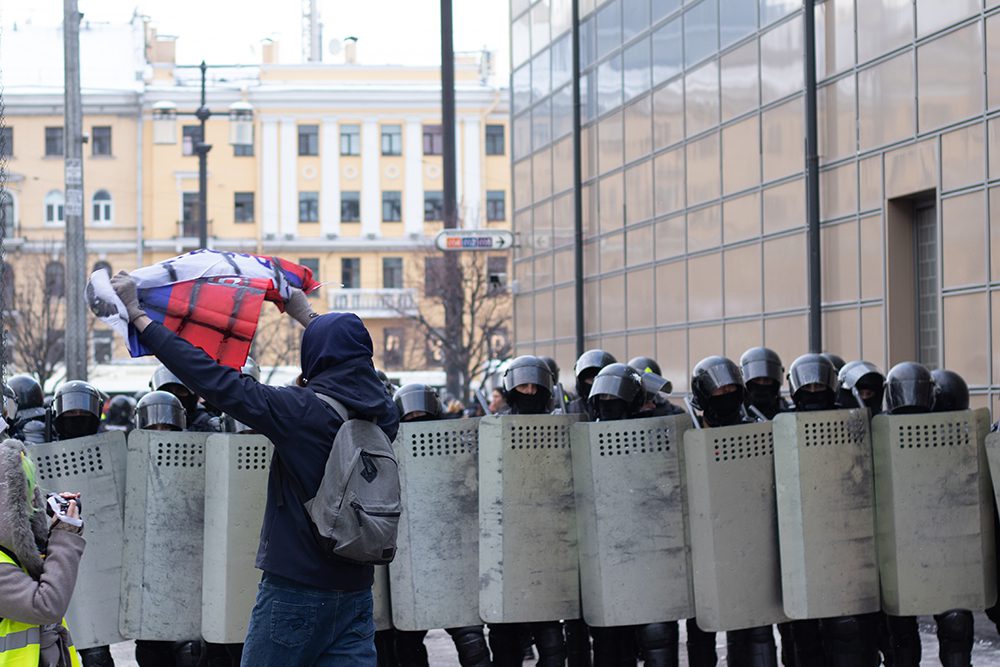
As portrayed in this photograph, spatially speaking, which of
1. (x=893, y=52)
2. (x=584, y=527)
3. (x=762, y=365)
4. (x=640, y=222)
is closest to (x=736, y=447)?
(x=584, y=527)

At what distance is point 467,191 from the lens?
202 feet

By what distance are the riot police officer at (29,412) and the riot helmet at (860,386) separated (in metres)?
4.47

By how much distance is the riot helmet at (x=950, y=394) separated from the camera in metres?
8.49

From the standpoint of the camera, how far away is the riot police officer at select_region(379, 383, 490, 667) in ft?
24.2

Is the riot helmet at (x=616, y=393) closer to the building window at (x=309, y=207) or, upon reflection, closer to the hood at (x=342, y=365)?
the hood at (x=342, y=365)

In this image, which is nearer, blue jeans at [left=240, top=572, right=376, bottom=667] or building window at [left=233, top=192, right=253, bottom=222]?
blue jeans at [left=240, top=572, right=376, bottom=667]

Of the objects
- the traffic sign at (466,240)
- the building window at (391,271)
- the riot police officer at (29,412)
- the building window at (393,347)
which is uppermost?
the building window at (391,271)

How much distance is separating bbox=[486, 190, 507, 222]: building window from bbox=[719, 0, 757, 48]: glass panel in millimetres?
43534

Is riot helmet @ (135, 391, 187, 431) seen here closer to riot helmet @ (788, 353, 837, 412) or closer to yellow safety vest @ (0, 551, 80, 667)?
yellow safety vest @ (0, 551, 80, 667)

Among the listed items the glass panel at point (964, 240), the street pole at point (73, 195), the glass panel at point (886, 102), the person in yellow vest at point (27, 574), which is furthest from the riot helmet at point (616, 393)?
the street pole at point (73, 195)

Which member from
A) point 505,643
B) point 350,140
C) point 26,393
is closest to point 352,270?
point 350,140

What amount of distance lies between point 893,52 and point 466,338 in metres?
27.9

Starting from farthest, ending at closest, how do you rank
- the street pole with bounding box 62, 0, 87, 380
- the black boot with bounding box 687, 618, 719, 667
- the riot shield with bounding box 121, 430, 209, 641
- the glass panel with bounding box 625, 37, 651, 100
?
the glass panel with bounding box 625, 37, 651, 100
the street pole with bounding box 62, 0, 87, 380
the black boot with bounding box 687, 618, 719, 667
the riot shield with bounding box 121, 430, 209, 641

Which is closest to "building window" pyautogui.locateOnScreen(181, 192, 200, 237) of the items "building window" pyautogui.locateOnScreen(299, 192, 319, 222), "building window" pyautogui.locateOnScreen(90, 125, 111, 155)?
"building window" pyautogui.locateOnScreen(90, 125, 111, 155)
